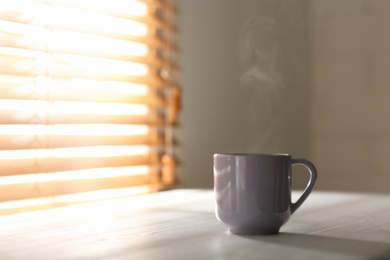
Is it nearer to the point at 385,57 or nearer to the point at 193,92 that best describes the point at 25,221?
the point at 193,92

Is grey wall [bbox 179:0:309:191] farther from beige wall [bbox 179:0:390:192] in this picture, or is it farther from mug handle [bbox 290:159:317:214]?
mug handle [bbox 290:159:317:214]

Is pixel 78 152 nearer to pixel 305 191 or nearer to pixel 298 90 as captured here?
pixel 305 191

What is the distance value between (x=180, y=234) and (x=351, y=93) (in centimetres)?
132

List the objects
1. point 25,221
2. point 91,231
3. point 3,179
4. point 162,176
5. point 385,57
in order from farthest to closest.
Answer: point 385,57 → point 162,176 → point 3,179 → point 25,221 → point 91,231

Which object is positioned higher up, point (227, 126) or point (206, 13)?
point (206, 13)

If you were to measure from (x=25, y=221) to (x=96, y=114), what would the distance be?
1.64 ft

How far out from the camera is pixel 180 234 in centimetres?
82

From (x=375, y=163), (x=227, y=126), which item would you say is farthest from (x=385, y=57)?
(x=227, y=126)

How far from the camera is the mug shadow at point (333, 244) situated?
27.4 inches

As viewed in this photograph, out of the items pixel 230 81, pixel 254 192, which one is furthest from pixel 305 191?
pixel 230 81

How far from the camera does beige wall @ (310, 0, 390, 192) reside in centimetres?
196

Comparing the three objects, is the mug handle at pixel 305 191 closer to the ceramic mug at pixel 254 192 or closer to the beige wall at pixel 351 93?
the ceramic mug at pixel 254 192

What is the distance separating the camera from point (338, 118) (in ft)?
6.64

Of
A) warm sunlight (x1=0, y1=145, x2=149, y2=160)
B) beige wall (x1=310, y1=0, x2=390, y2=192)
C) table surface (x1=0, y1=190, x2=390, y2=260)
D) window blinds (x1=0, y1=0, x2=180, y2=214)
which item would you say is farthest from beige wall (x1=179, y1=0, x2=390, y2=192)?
table surface (x1=0, y1=190, x2=390, y2=260)
